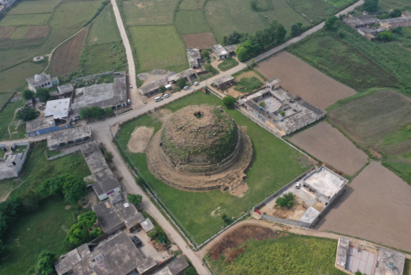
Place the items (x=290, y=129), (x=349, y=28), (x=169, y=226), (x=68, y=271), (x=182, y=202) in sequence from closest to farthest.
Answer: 1. (x=68, y=271)
2. (x=169, y=226)
3. (x=182, y=202)
4. (x=290, y=129)
5. (x=349, y=28)

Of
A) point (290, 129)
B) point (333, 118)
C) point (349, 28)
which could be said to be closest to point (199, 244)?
point (290, 129)

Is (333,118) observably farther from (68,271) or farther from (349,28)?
(68,271)

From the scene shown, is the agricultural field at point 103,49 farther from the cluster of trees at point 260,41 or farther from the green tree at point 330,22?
the green tree at point 330,22

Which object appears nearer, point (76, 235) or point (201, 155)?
point (76, 235)

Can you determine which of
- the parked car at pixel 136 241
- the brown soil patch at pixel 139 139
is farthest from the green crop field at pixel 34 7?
the parked car at pixel 136 241

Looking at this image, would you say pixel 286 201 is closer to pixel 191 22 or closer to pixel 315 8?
pixel 191 22

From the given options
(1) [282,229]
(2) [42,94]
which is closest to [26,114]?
(2) [42,94]
